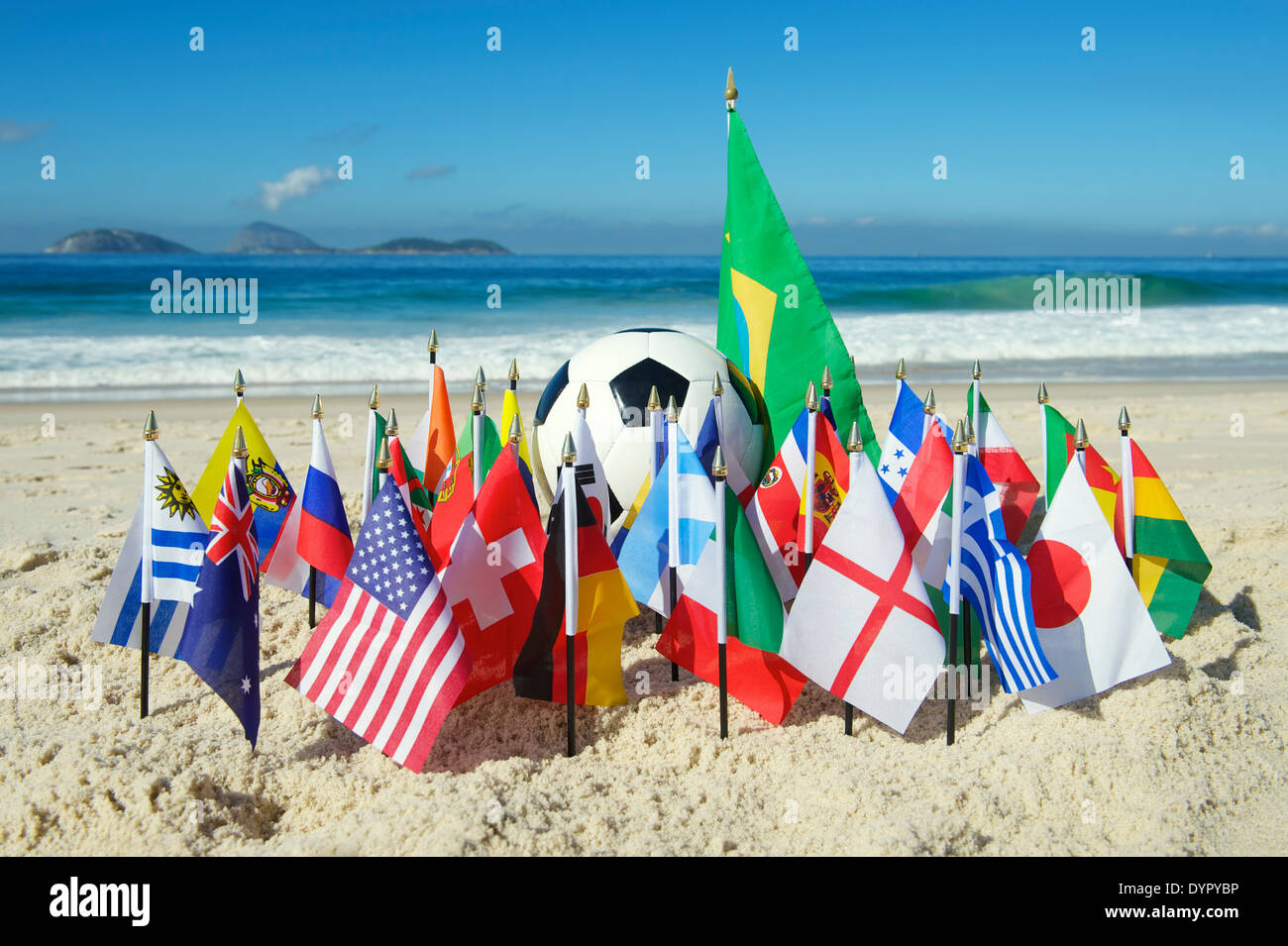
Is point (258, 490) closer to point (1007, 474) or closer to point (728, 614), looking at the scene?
point (728, 614)

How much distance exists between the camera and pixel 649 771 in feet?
13.8

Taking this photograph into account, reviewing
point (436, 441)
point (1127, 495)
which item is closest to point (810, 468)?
point (1127, 495)

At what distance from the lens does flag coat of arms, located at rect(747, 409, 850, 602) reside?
5.04m

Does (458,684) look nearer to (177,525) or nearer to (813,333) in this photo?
(177,525)

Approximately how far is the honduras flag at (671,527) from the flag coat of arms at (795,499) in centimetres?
56

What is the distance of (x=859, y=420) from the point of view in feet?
22.0

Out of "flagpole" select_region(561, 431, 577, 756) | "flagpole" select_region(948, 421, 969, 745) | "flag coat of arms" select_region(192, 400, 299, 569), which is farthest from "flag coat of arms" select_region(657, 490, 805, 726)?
"flag coat of arms" select_region(192, 400, 299, 569)

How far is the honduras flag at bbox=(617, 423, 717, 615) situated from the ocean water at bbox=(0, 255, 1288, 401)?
461 inches

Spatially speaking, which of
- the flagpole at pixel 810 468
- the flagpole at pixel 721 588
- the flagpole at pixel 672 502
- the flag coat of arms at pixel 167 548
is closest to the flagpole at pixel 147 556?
the flag coat of arms at pixel 167 548

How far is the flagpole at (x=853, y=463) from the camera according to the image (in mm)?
4227

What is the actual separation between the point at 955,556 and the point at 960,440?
1.63 feet

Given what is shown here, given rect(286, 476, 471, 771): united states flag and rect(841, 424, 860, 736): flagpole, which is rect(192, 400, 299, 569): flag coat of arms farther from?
rect(841, 424, 860, 736): flagpole

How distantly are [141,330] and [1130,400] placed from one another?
20.8 m

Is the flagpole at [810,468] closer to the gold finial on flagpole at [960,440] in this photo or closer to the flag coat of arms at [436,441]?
the gold finial on flagpole at [960,440]
